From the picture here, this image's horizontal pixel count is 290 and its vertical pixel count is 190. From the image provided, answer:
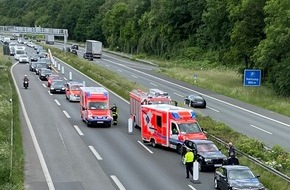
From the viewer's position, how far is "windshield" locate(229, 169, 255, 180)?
25.7 metres

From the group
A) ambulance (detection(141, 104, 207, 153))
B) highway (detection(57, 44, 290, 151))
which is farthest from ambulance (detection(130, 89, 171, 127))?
highway (detection(57, 44, 290, 151))

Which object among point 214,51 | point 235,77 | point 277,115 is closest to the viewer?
point 277,115

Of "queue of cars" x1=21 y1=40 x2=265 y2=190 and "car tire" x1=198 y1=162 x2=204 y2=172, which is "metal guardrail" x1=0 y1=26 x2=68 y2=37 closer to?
"queue of cars" x1=21 y1=40 x2=265 y2=190

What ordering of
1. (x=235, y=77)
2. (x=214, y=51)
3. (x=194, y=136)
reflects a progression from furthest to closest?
1. (x=214, y=51)
2. (x=235, y=77)
3. (x=194, y=136)

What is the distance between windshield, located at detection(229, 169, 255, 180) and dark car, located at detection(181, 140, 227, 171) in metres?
3.25

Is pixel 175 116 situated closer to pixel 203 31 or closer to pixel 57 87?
pixel 57 87

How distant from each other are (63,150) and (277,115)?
77.3 feet

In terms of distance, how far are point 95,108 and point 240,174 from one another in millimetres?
19203

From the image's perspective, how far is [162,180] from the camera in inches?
1107

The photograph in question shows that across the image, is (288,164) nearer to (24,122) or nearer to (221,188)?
(221,188)

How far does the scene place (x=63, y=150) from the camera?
3453cm

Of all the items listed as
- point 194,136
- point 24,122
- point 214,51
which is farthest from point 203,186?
point 214,51

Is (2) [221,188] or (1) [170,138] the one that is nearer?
(2) [221,188]

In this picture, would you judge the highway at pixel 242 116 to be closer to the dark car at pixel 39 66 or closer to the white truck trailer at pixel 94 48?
the dark car at pixel 39 66
